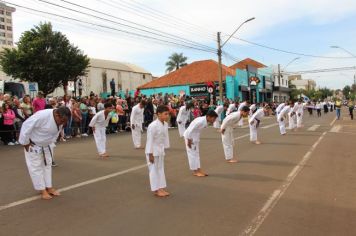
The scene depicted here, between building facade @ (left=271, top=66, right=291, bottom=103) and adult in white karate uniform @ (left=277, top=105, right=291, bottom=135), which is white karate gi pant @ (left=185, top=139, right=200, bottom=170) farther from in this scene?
building facade @ (left=271, top=66, right=291, bottom=103)

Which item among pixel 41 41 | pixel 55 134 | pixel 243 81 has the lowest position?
pixel 55 134

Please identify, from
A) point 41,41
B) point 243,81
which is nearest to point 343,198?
point 41,41

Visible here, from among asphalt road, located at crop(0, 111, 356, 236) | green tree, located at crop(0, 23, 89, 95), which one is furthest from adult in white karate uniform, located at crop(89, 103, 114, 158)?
green tree, located at crop(0, 23, 89, 95)

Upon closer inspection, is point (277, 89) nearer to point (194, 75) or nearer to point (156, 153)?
point (194, 75)

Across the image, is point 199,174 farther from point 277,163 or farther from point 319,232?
point 319,232

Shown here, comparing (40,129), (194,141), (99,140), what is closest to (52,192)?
(40,129)

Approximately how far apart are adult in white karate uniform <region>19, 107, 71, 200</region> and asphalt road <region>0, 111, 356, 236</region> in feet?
1.46

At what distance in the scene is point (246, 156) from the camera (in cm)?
1285

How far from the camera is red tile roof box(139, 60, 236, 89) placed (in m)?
55.8

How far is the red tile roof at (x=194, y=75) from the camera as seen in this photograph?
183ft

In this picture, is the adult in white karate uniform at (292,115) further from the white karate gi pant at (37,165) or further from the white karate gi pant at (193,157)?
the white karate gi pant at (37,165)

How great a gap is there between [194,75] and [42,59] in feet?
66.4

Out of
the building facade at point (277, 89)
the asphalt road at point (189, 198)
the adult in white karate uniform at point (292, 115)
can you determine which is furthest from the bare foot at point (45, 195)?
the building facade at point (277, 89)

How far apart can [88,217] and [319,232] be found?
3163 millimetres
